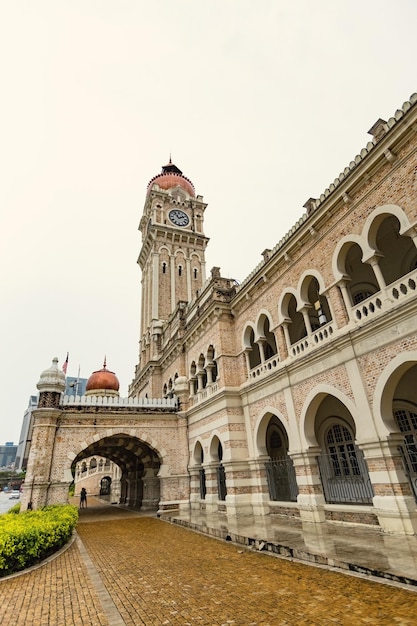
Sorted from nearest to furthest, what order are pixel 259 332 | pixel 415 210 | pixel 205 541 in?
pixel 415 210, pixel 205 541, pixel 259 332

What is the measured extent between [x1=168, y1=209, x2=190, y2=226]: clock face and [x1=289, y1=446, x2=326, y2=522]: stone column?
95.5 feet

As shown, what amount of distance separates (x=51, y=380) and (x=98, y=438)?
3.95 meters

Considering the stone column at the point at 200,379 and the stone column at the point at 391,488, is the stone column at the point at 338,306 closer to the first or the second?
the stone column at the point at 391,488

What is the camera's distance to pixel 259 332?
15.8 meters

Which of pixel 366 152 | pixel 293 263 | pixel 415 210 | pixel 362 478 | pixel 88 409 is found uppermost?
pixel 366 152

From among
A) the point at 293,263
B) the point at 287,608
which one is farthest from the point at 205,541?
the point at 293,263

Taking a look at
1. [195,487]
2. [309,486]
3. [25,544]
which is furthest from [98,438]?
[309,486]

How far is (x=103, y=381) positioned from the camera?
131 ft

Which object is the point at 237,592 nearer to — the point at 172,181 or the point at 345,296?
the point at 345,296

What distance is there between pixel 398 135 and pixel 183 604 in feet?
38.0

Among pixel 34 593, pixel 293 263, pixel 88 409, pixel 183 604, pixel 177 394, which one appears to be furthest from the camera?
pixel 177 394

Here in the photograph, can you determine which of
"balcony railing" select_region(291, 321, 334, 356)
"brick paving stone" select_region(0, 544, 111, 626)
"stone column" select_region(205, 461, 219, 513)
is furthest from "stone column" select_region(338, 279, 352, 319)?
"stone column" select_region(205, 461, 219, 513)

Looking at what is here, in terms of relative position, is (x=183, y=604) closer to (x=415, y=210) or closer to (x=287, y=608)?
(x=287, y=608)

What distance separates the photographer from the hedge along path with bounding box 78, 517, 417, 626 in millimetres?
4773
